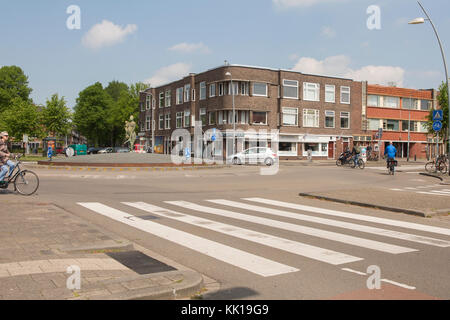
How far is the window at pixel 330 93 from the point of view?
5219 centimetres

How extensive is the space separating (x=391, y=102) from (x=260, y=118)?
20894 millimetres

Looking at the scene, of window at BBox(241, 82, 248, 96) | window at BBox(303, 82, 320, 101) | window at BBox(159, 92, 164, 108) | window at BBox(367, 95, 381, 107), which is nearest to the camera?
window at BBox(241, 82, 248, 96)

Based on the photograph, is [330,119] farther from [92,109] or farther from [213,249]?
[213,249]

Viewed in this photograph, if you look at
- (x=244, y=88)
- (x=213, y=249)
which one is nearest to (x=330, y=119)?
(x=244, y=88)

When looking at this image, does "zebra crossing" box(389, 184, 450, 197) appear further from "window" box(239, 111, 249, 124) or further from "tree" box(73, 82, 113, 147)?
"tree" box(73, 82, 113, 147)

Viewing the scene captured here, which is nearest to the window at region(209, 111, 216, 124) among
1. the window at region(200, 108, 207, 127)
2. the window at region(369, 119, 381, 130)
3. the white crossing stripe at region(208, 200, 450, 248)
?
the window at region(200, 108, 207, 127)

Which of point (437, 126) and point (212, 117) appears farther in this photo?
point (212, 117)

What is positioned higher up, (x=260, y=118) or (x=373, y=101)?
(x=373, y=101)

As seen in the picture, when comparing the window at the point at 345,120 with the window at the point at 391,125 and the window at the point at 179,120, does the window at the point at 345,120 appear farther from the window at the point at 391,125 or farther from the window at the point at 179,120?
the window at the point at 179,120

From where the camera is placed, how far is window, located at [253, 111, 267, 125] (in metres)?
47.2

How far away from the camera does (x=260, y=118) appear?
156 feet

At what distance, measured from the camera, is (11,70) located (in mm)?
77938

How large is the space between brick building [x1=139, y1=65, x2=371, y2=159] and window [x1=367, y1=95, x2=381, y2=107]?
3.68ft
